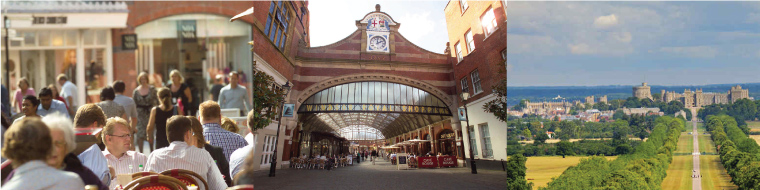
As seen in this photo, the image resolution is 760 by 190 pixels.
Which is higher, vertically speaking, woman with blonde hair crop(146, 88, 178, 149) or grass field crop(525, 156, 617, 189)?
woman with blonde hair crop(146, 88, 178, 149)

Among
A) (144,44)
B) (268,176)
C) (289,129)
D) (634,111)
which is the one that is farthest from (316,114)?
(634,111)

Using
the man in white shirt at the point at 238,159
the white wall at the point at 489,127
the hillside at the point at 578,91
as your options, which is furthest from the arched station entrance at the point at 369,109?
the hillside at the point at 578,91

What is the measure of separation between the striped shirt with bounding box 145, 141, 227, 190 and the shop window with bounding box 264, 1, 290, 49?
113 cm

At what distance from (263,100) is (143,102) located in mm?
1498

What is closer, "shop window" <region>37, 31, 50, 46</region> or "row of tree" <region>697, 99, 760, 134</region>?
"shop window" <region>37, 31, 50, 46</region>

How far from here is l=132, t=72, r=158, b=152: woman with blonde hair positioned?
4.45 m

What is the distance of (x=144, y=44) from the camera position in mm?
4430

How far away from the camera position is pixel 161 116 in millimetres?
4527

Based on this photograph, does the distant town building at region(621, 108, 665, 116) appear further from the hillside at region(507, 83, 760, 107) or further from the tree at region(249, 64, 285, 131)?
the tree at region(249, 64, 285, 131)

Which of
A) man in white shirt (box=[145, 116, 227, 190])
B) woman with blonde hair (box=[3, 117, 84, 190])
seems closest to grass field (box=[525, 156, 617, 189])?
man in white shirt (box=[145, 116, 227, 190])

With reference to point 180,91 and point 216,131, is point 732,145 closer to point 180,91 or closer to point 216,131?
point 216,131

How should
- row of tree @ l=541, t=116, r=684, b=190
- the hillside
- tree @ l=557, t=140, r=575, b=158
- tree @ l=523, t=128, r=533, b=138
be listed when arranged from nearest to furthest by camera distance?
1. row of tree @ l=541, t=116, r=684, b=190
2. the hillside
3. tree @ l=523, t=128, r=533, b=138
4. tree @ l=557, t=140, r=575, b=158

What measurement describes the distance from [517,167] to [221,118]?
5.04 metres

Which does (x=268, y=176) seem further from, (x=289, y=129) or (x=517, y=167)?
(x=517, y=167)
